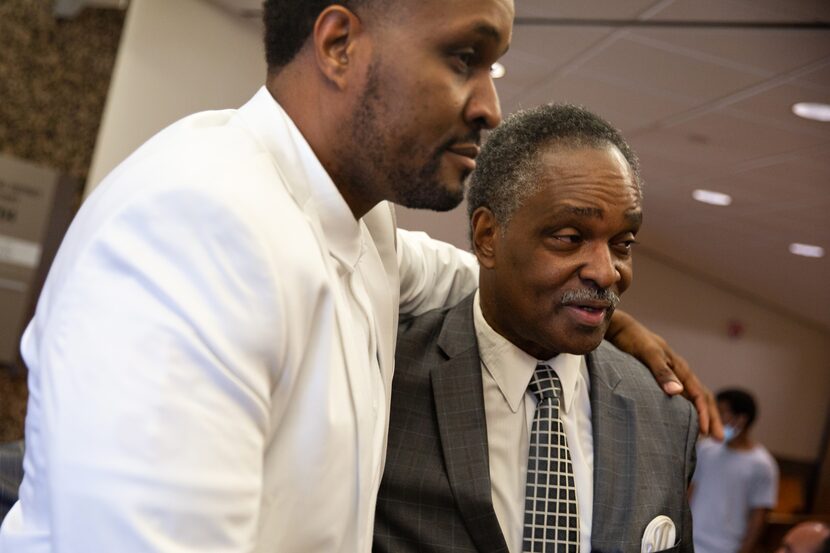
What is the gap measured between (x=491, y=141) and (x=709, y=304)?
9.05 m

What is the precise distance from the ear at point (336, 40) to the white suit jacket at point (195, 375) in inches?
4.4

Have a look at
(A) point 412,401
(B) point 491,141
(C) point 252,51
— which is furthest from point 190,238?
(C) point 252,51

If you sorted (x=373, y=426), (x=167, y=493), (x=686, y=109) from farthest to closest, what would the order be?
(x=686, y=109), (x=373, y=426), (x=167, y=493)

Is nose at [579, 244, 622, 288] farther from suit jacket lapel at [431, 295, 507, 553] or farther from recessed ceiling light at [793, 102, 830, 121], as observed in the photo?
recessed ceiling light at [793, 102, 830, 121]

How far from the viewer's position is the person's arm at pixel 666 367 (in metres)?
1.56

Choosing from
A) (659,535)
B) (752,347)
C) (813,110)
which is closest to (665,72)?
(813,110)

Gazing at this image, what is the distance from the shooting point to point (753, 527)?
4.86m

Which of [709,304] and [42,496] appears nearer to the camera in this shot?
[42,496]

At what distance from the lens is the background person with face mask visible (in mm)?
4871

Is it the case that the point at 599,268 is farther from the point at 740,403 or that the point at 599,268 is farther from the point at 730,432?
the point at 730,432

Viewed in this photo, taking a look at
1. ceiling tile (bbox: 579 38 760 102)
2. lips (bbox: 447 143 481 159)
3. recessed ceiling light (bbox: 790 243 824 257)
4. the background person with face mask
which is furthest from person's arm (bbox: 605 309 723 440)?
recessed ceiling light (bbox: 790 243 824 257)

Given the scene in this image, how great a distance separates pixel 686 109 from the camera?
475 centimetres

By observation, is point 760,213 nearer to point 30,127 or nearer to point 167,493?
point 30,127

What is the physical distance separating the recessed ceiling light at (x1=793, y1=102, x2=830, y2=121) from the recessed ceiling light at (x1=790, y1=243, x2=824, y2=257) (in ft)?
9.83
